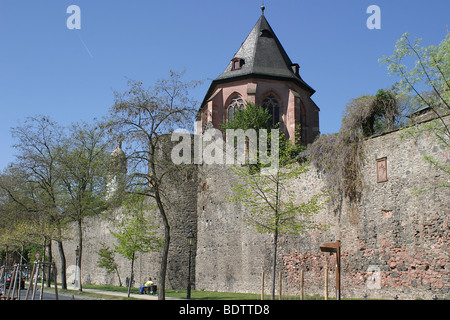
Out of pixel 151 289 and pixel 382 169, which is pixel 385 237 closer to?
pixel 382 169

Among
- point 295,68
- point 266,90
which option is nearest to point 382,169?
point 266,90

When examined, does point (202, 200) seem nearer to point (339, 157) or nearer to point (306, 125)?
point (339, 157)

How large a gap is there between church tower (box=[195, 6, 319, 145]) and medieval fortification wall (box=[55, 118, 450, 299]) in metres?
18.1

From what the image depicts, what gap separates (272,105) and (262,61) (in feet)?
15.5

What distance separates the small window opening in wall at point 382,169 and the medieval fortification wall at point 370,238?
133 mm

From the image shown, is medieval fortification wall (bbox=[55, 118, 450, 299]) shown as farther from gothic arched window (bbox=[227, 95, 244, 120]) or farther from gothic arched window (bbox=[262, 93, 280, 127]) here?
gothic arched window (bbox=[262, 93, 280, 127])

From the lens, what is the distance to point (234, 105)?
4516 centimetres

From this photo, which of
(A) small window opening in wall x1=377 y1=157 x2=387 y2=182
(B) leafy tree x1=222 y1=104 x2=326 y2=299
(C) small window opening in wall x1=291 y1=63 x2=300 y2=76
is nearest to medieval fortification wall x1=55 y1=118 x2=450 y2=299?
(A) small window opening in wall x1=377 y1=157 x2=387 y2=182

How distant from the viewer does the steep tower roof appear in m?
45.1

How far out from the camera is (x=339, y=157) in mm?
19047

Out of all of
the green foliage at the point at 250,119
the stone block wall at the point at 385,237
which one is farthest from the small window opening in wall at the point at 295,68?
the stone block wall at the point at 385,237

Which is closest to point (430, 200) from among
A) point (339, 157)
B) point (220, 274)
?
point (339, 157)

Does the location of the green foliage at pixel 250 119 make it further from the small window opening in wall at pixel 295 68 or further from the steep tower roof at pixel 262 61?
the small window opening in wall at pixel 295 68
